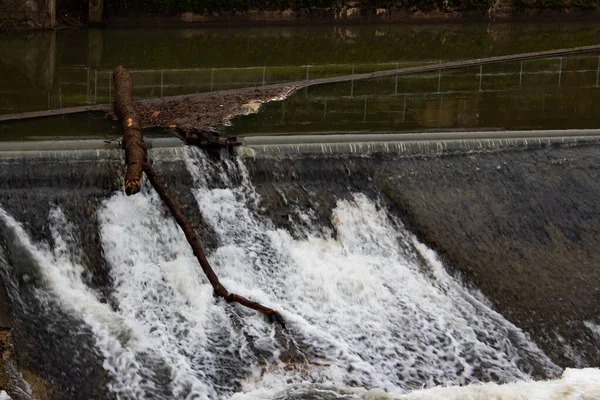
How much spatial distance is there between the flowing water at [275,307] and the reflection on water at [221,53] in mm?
4146

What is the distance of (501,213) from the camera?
10.1m

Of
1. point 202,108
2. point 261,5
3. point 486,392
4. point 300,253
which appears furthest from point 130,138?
point 261,5

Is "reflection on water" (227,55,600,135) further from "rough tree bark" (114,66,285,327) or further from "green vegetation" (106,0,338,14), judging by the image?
"green vegetation" (106,0,338,14)

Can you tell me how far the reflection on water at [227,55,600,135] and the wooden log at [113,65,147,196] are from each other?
1297 mm

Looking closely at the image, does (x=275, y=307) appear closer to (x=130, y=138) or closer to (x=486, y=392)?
(x=486, y=392)

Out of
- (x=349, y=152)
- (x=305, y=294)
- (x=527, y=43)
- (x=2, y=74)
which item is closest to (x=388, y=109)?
(x=349, y=152)

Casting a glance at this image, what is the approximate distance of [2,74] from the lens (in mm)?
15078

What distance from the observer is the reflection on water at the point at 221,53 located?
552 inches

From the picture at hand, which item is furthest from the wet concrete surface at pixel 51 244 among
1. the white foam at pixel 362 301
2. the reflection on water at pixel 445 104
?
the reflection on water at pixel 445 104

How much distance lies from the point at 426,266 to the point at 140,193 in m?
2.95

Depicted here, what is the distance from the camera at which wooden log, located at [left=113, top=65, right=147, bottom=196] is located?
8539mm

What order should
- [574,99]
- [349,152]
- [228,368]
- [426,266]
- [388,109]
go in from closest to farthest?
[228,368]
[426,266]
[349,152]
[388,109]
[574,99]

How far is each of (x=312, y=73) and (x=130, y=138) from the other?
7.00 m

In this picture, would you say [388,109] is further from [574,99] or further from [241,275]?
[241,275]
